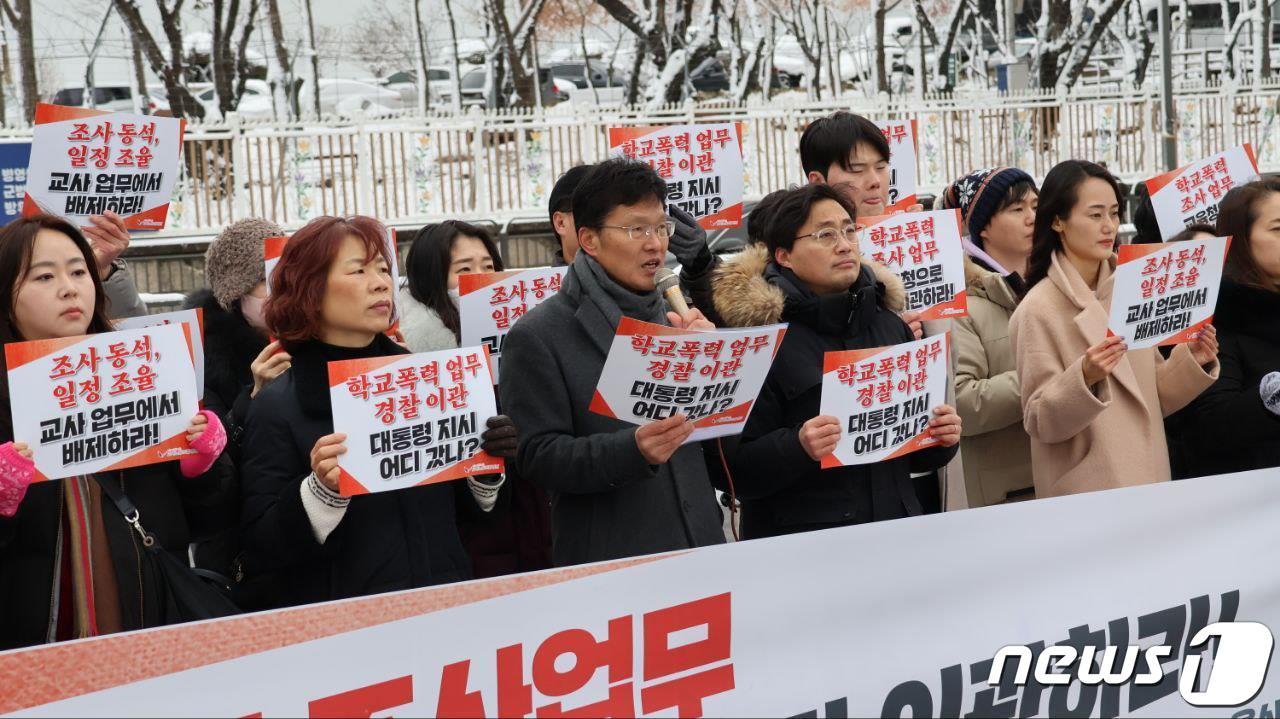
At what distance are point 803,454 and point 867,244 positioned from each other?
1.19 meters

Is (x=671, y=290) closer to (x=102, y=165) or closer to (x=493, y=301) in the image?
(x=493, y=301)

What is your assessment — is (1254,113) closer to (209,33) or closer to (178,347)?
(209,33)

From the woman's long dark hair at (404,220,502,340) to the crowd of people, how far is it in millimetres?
12

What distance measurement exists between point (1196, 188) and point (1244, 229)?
77 cm

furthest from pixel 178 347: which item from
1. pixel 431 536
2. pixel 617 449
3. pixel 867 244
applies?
pixel 867 244

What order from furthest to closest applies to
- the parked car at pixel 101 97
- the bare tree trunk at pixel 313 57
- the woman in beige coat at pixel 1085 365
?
the bare tree trunk at pixel 313 57, the parked car at pixel 101 97, the woman in beige coat at pixel 1085 365

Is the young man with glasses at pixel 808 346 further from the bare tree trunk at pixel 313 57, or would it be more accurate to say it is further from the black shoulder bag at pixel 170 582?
the bare tree trunk at pixel 313 57

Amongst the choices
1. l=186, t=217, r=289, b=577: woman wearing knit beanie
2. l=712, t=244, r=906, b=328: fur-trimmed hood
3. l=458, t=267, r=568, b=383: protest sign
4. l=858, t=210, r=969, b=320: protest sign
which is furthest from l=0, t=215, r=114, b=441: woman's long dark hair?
l=858, t=210, r=969, b=320: protest sign

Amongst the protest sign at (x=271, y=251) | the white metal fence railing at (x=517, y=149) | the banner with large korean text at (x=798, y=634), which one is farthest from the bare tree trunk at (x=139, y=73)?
the banner with large korean text at (x=798, y=634)

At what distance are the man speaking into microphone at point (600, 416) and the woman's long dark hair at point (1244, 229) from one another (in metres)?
1.95

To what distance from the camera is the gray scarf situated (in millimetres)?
3281

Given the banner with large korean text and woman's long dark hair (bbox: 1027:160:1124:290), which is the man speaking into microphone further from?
woman's long dark hair (bbox: 1027:160:1124:290)

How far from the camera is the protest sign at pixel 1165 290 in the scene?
3.71 meters

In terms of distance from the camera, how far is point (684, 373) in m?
3.01
